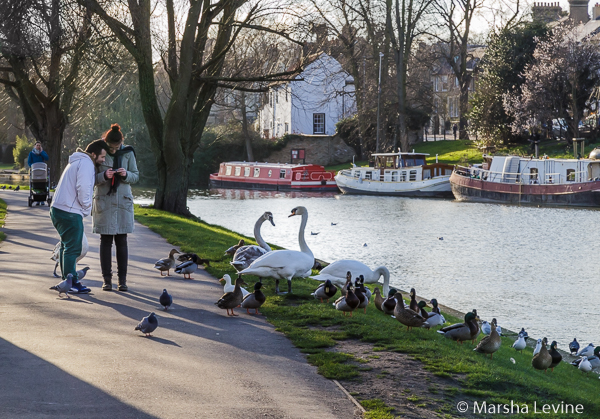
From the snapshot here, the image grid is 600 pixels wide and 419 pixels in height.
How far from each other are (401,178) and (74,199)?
148 ft

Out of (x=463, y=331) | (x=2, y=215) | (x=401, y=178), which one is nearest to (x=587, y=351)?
(x=463, y=331)

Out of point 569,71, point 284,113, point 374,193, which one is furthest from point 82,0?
point 284,113

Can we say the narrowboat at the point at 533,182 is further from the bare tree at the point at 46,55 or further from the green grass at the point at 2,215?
the green grass at the point at 2,215

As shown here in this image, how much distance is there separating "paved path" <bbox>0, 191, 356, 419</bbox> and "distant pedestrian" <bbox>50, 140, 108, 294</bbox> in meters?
0.63

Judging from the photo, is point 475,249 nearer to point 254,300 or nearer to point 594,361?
point 594,361

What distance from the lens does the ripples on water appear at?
15391mm

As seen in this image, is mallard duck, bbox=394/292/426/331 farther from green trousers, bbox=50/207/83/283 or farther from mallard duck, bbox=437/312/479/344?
green trousers, bbox=50/207/83/283

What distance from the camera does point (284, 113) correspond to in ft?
272

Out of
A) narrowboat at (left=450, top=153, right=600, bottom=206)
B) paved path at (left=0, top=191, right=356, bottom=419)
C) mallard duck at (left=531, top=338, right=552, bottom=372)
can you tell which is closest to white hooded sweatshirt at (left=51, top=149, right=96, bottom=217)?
paved path at (left=0, top=191, right=356, bottom=419)

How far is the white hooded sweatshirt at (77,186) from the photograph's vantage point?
9156 mm

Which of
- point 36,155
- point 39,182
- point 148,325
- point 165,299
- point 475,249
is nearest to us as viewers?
point 148,325

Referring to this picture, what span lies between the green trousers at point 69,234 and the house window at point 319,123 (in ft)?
230

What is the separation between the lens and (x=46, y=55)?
29.4 m

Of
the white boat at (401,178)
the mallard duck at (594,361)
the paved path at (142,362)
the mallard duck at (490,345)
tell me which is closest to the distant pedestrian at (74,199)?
the paved path at (142,362)
